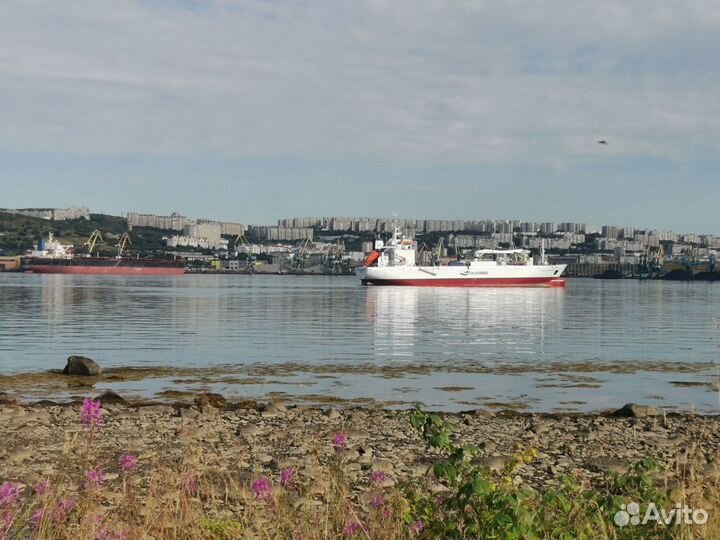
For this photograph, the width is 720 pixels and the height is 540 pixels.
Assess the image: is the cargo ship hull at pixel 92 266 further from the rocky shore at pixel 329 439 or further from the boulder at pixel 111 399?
the rocky shore at pixel 329 439

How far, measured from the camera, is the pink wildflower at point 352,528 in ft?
16.9

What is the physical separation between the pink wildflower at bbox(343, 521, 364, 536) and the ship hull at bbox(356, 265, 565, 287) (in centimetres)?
10474

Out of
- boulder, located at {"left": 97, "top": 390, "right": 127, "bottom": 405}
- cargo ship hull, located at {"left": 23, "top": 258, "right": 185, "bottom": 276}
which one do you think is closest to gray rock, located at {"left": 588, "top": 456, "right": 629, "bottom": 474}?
boulder, located at {"left": 97, "top": 390, "right": 127, "bottom": 405}

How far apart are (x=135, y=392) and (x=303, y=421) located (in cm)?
562

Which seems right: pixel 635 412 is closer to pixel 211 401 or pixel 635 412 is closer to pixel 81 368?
pixel 211 401

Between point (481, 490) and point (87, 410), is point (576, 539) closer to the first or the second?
point (481, 490)

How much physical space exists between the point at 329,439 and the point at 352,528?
5590 mm

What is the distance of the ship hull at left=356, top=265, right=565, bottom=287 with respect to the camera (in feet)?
364

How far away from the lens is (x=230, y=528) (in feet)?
19.1

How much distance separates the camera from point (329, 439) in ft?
35.6

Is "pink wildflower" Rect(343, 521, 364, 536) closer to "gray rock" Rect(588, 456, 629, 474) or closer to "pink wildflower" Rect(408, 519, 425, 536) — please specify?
"pink wildflower" Rect(408, 519, 425, 536)

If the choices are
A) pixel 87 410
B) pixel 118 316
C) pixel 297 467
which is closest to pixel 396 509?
pixel 87 410

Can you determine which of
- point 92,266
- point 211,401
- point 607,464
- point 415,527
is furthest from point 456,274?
point 415,527

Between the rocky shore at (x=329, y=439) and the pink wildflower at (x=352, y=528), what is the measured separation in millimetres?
2452
